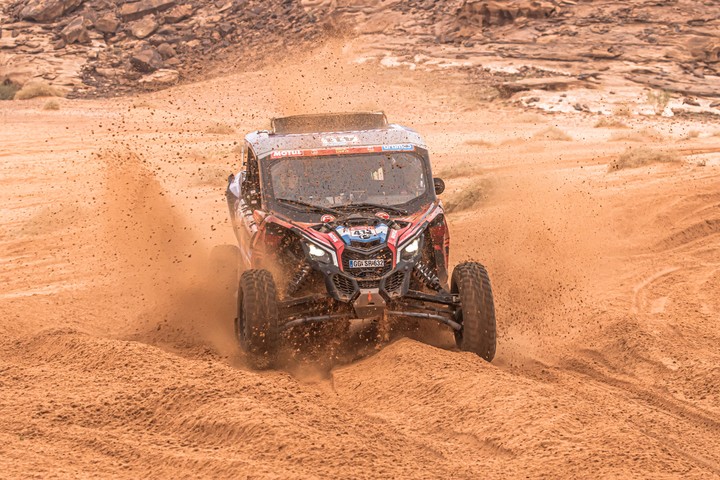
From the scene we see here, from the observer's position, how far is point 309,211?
9438 mm

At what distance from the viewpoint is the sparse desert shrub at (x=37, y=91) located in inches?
1332

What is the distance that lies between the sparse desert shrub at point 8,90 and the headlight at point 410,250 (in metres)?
28.8

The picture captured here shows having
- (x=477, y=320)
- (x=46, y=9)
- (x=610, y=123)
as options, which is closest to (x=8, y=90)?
(x=46, y=9)

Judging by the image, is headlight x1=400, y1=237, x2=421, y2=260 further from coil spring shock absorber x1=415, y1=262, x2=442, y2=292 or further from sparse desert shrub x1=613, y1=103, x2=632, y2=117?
sparse desert shrub x1=613, y1=103, x2=632, y2=117

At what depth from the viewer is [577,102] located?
2980cm

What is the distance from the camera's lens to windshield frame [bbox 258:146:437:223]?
9414mm

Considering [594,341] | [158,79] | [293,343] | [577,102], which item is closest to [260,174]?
[293,343]

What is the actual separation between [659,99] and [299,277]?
22508 mm

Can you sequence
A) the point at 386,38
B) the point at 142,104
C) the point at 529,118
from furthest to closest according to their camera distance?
the point at 386,38 → the point at 142,104 → the point at 529,118

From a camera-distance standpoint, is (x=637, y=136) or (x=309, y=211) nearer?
(x=309, y=211)

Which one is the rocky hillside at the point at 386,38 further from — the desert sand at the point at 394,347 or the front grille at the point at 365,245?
the front grille at the point at 365,245

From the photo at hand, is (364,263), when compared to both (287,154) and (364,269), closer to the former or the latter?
(364,269)

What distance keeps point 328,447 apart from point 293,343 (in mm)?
2889

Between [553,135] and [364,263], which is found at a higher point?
[364,263]
